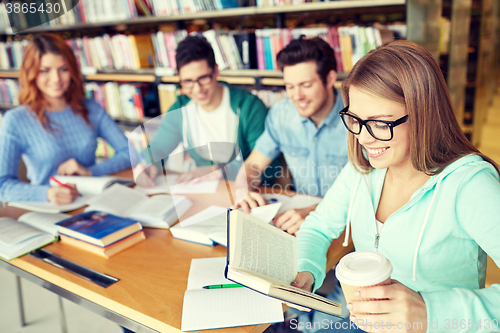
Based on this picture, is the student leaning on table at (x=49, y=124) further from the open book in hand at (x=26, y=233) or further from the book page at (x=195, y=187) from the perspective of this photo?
the book page at (x=195, y=187)

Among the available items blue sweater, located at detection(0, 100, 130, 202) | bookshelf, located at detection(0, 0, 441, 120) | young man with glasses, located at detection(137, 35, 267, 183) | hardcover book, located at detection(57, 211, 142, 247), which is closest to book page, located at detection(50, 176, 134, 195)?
blue sweater, located at detection(0, 100, 130, 202)

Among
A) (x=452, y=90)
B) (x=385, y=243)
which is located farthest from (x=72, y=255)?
(x=452, y=90)

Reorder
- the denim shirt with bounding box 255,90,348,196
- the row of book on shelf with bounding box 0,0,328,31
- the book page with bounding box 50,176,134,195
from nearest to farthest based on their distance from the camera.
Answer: the book page with bounding box 50,176,134,195
the denim shirt with bounding box 255,90,348,196
the row of book on shelf with bounding box 0,0,328,31

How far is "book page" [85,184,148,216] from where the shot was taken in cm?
145

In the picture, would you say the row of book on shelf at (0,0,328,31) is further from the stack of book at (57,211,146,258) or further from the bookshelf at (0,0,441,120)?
the stack of book at (57,211,146,258)

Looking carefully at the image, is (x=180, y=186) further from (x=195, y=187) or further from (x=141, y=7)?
(x=141, y=7)

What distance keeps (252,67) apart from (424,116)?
2011 mm

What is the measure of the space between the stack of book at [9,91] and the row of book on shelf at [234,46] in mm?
467

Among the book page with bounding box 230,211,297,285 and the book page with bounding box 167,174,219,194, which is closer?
the book page with bounding box 230,211,297,285

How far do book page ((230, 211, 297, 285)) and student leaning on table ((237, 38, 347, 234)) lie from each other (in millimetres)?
716

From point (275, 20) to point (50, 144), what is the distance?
176 cm

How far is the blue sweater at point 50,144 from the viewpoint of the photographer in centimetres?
185

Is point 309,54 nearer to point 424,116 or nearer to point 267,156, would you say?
point 267,156

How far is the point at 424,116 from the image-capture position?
84cm
